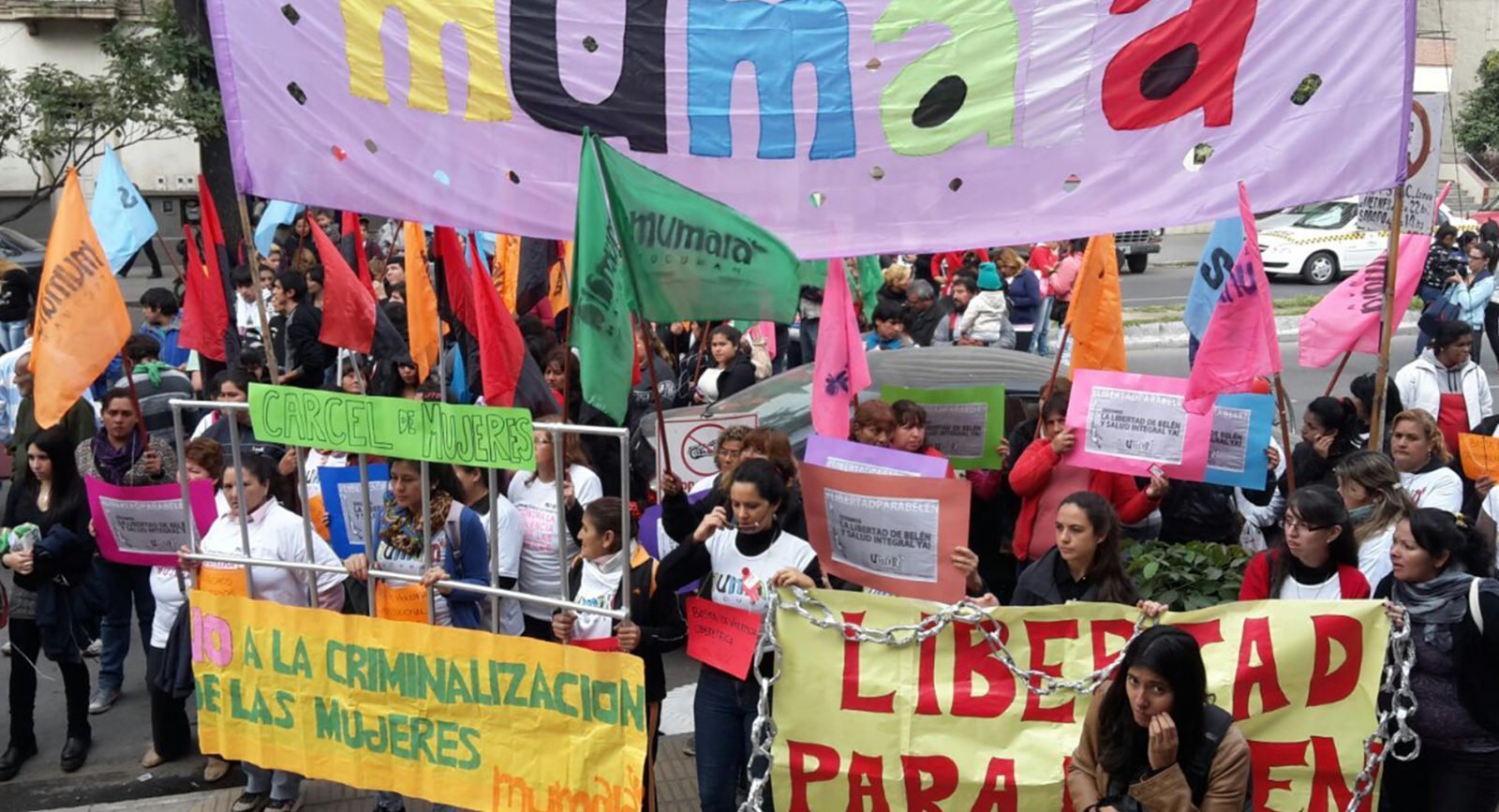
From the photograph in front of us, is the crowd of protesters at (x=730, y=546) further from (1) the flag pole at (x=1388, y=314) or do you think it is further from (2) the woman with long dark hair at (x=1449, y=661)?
(1) the flag pole at (x=1388, y=314)

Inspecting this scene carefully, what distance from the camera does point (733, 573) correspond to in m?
5.39

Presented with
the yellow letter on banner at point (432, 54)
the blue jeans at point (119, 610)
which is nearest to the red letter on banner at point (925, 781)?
the yellow letter on banner at point (432, 54)

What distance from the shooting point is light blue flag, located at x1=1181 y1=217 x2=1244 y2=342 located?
734 cm

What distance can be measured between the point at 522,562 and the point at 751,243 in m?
1.76

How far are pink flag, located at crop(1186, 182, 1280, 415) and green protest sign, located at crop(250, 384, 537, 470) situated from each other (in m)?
2.79

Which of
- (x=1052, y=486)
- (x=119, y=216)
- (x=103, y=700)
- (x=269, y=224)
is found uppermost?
(x=269, y=224)

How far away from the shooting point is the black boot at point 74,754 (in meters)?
7.05

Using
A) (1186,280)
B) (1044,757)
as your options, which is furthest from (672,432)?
(1186,280)

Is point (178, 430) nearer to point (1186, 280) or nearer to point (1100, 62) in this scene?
point (1100, 62)

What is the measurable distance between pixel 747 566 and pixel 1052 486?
6.47ft

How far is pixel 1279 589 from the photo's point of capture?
525 centimetres

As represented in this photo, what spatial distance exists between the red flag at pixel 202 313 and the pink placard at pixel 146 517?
3050 millimetres

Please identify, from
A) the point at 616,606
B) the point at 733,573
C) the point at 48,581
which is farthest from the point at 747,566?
the point at 48,581

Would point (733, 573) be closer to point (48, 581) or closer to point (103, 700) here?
point (48, 581)
